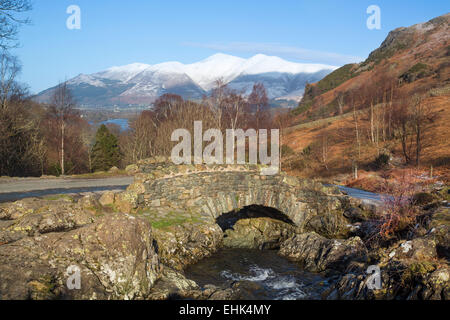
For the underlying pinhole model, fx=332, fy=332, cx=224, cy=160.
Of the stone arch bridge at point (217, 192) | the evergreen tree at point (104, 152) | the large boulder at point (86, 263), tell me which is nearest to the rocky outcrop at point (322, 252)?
the stone arch bridge at point (217, 192)

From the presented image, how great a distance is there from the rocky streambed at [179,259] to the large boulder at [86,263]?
0.02 m

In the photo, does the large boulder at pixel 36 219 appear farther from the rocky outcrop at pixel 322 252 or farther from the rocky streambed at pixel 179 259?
the rocky outcrop at pixel 322 252

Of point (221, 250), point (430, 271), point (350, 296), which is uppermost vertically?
point (430, 271)

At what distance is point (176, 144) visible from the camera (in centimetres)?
2603

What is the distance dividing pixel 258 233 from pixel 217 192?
113 inches

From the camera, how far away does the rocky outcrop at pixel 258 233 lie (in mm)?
12039

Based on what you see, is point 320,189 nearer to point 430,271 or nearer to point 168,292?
point 430,271

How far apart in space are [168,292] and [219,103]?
21.9m

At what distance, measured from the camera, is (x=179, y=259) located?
898cm

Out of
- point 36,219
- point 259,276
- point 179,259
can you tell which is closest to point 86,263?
point 36,219

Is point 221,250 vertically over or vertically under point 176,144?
under
